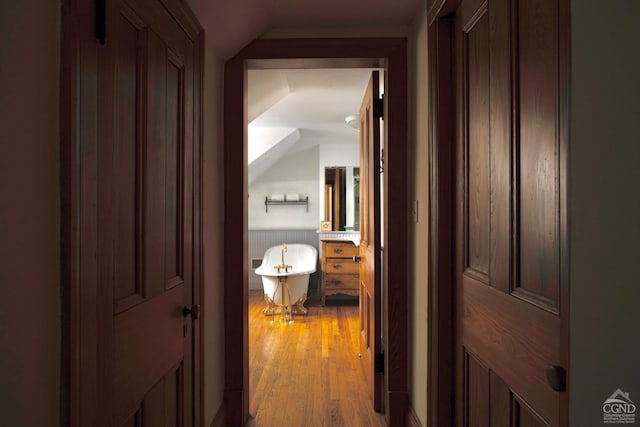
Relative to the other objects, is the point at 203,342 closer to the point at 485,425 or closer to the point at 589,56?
the point at 485,425

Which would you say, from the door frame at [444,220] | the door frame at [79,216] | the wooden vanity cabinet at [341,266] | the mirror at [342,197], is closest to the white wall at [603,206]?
the door frame at [444,220]

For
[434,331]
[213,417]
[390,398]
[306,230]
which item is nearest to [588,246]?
[434,331]

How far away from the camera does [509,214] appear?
1.09 meters

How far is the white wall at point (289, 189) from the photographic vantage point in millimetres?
6418

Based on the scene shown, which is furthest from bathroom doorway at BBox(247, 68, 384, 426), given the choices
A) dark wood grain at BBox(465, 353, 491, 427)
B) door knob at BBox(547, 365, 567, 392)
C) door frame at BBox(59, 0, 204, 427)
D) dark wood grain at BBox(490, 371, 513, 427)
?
door frame at BBox(59, 0, 204, 427)

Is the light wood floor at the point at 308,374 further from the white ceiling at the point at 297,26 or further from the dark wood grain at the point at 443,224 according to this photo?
the white ceiling at the point at 297,26

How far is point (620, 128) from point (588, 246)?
0.21 m

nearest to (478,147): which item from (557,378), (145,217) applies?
(557,378)

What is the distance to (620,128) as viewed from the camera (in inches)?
28.2

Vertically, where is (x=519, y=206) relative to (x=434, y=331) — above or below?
above

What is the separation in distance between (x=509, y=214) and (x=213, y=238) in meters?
1.34

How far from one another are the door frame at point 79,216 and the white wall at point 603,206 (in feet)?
3.08

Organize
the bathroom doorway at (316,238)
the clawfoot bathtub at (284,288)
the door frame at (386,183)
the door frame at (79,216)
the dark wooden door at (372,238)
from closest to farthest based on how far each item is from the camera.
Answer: the door frame at (79,216), the door frame at (386,183), the dark wooden door at (372,238), the bathroom doorway at (316,238), the clawfoot bathtub at (284,288)

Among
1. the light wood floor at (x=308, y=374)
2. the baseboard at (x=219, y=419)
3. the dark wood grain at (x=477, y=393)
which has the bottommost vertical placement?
the light wood floor at (x=308, y=374)
